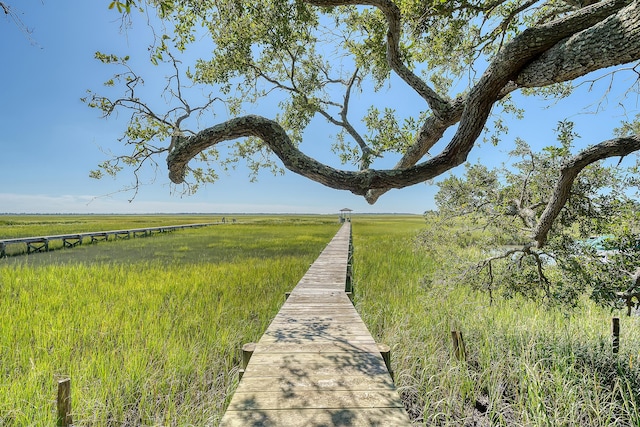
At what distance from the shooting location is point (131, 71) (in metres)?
3.94

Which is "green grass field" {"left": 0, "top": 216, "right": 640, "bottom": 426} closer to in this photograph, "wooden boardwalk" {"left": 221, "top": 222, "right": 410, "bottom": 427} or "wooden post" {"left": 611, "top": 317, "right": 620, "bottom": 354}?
"wooden post" {"left": 611, "top": 317, "right": 620, "bottom": 354}

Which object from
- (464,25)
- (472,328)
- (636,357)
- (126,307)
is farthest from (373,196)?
(126,307)

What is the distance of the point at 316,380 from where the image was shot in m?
2.68

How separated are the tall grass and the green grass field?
24 mm

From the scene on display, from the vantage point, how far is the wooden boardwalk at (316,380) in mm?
2188

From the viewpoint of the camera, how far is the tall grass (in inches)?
129

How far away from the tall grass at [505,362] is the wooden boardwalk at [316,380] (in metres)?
0.68

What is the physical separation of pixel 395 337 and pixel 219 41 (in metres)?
5.67

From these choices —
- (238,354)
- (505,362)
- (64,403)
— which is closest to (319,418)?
(64,403)

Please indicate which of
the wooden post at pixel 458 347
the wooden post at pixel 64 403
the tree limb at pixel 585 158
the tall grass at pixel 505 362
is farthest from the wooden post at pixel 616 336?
the wooden post at pixel 64 403

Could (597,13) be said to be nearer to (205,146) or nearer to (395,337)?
(205,146)

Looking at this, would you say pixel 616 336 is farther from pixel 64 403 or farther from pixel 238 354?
pixel 64 403

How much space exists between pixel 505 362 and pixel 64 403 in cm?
481

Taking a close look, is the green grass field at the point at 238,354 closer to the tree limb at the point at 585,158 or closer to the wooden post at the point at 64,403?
the wooden post at the point at 64,403
